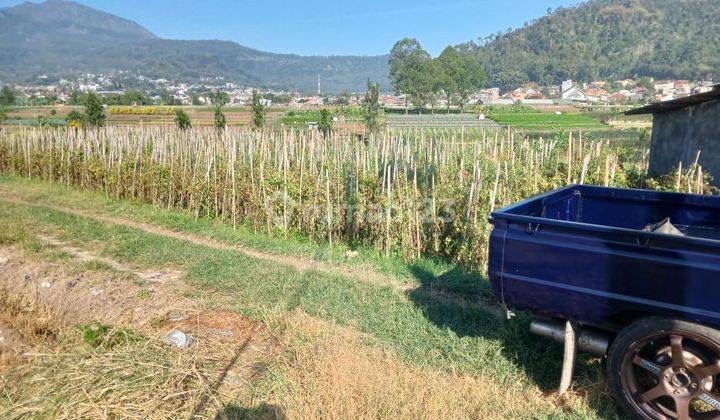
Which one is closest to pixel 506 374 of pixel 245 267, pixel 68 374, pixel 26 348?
pixel 68 374

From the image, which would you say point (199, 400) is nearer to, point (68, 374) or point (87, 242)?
point (68, 374)

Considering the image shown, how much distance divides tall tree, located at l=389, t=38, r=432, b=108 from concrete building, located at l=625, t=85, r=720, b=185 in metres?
57.8

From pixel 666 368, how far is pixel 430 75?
242 ft

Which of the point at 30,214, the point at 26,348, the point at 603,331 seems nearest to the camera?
the point at 603,331

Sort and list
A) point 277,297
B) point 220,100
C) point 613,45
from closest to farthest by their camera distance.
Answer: point 277,297
point 220,100
point 613,45

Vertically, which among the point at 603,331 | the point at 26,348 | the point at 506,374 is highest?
the point at 603,331

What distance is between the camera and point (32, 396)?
3.47m

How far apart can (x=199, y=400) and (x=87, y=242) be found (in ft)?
19.0

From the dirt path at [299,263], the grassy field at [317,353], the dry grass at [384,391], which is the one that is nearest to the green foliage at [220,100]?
the dirt path at [299,263]

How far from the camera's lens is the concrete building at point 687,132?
9.13 meters

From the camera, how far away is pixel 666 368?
9.57 feet

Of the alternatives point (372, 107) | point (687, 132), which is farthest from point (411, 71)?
point (687, 132)

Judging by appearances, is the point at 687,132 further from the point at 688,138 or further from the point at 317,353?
the point at 317,353

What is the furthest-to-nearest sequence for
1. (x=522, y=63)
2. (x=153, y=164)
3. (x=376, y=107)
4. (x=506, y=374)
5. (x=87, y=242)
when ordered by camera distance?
1. (x=522, y=63)
2. (x=376, y=107)
3. (x=153, y=164)
4. (x=87, y=242)
5. (x=506, y=374)
